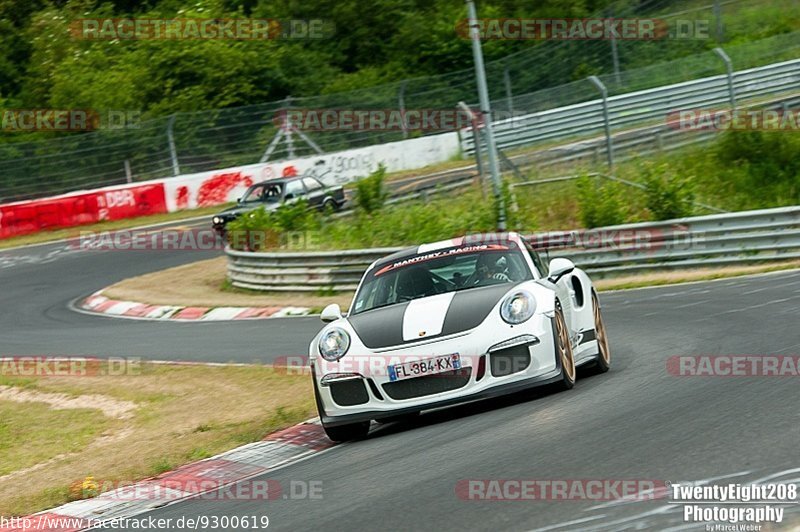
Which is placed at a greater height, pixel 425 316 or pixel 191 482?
pixel 425 316

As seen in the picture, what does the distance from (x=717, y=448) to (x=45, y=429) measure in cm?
740

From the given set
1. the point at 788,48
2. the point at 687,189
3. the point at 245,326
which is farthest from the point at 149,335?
the point at 788,48

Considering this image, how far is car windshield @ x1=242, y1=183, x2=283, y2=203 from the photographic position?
29.2m

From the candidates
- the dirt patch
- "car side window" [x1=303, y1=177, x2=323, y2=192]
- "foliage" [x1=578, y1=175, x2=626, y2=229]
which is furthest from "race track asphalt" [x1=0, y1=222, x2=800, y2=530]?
"car side window" [x1=303, y1=177, x2=323, y2=192]

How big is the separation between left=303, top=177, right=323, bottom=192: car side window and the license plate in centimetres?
2175

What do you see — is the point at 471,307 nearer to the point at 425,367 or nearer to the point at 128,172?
the point at 425,367

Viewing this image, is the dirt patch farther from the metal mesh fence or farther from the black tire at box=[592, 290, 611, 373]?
the metal mesh fence

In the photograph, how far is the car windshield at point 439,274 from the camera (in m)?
9.53

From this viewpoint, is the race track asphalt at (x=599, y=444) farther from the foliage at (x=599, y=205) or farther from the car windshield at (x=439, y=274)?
the foliage at (x=599, y=205)

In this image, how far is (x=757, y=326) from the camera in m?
11.0

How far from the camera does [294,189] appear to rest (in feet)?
96.6

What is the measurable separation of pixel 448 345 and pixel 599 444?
171 centimetres

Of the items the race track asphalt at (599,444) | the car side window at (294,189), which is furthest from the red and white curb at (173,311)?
the race track asphalt at (599,444)

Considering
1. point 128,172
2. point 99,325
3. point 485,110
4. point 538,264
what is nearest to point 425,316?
point 538,264
